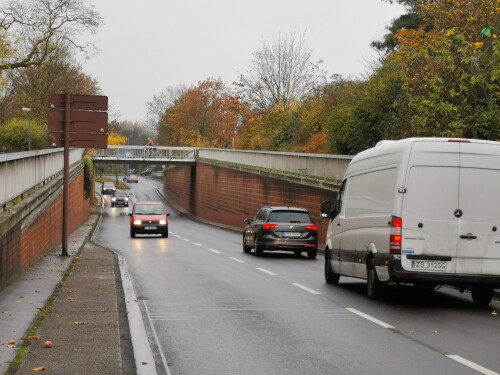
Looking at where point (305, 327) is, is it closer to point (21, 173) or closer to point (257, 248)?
point (21, 173)

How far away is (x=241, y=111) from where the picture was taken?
3531 inches

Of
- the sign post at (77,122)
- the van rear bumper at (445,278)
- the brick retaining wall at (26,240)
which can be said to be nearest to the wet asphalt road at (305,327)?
the van rear bumper at (445,278)

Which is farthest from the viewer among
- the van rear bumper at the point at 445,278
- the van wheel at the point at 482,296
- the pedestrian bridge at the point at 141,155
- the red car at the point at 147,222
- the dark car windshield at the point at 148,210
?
the pedestrian bridge at the point at 141,155

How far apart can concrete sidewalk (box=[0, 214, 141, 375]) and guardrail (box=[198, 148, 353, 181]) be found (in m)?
18.5

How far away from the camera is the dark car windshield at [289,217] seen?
2764 centimetres

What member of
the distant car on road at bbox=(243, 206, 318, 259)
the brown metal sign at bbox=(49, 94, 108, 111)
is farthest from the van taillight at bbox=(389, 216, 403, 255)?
the distant car on road at bbox=(243, 206, 318, 259)

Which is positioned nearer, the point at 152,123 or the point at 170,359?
the point at 170,359

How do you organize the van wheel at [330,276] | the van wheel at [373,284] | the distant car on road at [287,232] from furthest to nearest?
the distant car on road at [287,232] < the van wheel at [330,276] < the van wheel at [373,284]

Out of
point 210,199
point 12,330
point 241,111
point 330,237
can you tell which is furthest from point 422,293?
point 241,111

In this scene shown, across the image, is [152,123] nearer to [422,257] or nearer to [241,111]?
[241,111]

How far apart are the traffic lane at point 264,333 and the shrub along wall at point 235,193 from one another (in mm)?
19252

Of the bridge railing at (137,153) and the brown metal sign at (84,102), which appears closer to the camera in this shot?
the brown metal sign at (84,102)

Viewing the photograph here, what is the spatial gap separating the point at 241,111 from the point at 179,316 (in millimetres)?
77637

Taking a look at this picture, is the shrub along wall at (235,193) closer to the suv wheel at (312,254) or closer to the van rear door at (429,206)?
the suv wheel at (312,254)
